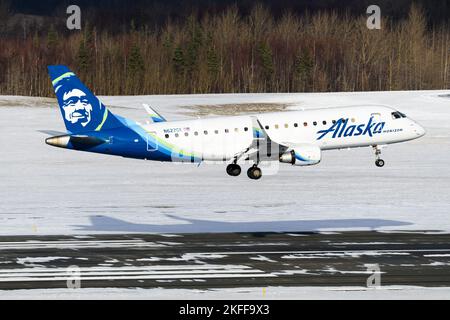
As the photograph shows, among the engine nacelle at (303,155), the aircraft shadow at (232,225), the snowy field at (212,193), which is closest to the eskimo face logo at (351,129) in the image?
the snowy field at (212,193)

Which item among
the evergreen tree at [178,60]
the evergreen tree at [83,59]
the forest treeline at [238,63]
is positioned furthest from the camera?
the evergreen tree at [178,60]

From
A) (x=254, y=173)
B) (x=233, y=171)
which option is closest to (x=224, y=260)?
(x=254, y=173)

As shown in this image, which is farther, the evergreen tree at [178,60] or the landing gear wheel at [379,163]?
the evergreen tree at [178,60]

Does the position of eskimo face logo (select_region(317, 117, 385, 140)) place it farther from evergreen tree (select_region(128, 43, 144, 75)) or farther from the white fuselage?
evergreen tree (select_region(128, 43, 144, 75))

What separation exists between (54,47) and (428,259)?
14621cm

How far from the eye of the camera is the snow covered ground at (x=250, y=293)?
24062 mm

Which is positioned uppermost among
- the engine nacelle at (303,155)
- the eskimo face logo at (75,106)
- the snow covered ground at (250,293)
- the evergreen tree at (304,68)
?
the evergreen tree at (304,68)

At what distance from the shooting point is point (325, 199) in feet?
148

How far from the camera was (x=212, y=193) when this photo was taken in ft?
156

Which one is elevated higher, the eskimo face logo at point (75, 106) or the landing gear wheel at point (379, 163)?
the eskimo face logo at point (75, 106)

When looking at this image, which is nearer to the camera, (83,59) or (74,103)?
(74,103)

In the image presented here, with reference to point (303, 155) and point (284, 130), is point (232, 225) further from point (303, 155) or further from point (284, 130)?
point (284, 130)

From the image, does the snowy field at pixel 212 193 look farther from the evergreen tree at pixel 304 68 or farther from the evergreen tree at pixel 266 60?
the evergreen tree at pixel 266 60

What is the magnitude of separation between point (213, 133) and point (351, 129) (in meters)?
6.92
